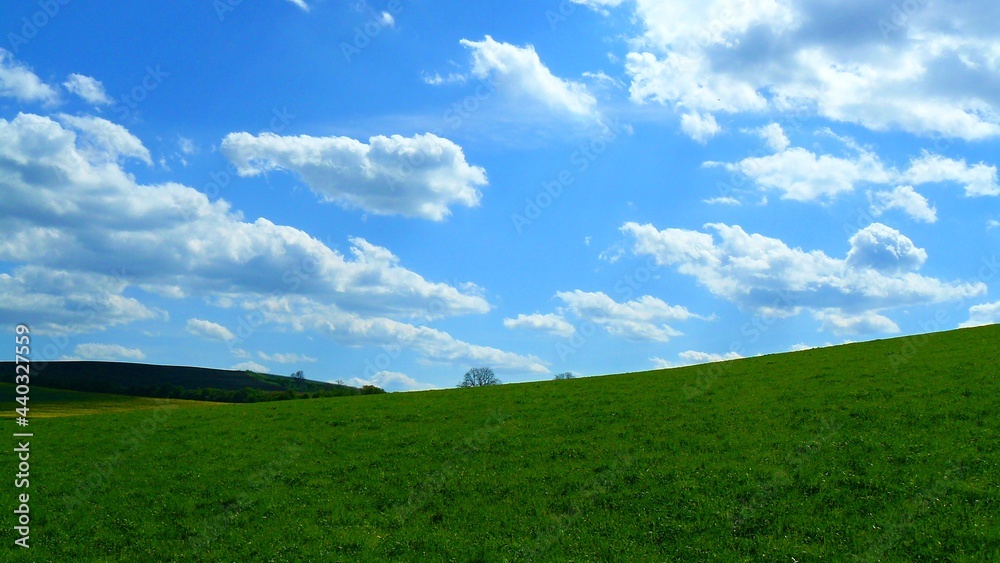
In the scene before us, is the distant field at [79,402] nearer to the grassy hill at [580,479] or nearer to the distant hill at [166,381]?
the distant hill at [166,381]

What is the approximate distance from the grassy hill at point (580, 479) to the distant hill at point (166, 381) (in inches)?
2468

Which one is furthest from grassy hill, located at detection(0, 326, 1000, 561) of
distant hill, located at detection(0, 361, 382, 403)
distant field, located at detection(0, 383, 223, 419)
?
distant field, located at detection(0, 383, 223, 419)

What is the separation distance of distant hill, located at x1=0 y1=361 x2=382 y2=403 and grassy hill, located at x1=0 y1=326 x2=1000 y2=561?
206ft

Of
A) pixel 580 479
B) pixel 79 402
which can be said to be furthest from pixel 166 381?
pixel 580 479

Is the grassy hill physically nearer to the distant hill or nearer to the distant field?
the distant hill

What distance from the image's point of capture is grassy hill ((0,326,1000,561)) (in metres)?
17.7

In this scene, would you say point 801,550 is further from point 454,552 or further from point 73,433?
point 73,433

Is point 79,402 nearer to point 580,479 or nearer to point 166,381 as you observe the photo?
point 166,381

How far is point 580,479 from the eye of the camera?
22.4 metres

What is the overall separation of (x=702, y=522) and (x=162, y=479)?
74.9 feet

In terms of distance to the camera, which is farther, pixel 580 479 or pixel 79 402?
pixel 79 402

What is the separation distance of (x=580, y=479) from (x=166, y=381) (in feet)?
481

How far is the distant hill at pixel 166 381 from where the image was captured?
113 meters

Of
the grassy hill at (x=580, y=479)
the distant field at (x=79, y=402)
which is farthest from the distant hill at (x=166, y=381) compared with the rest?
the grassy hill at (x=580, y=479)
